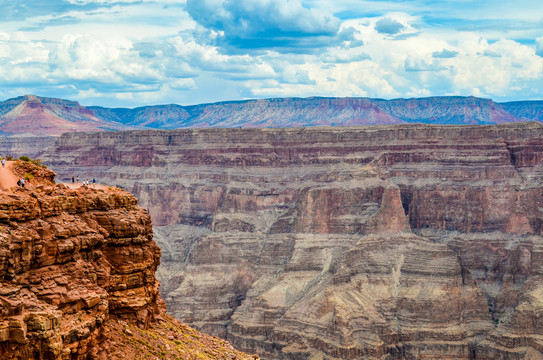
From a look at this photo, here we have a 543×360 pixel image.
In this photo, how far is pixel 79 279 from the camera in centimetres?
2973

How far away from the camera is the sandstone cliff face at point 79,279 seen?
87.8 ft

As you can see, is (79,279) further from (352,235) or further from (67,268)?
(352,235)

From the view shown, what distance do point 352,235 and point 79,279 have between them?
112866mm

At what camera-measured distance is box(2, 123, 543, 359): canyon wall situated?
398ft

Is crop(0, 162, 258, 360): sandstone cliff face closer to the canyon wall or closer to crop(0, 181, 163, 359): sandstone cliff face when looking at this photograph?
crop(0, 181, 163, 359): sandstone cliff face

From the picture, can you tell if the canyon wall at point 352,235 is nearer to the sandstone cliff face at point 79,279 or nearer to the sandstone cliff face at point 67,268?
the sandstone cliff face at point 79,279

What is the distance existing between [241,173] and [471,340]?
5387 cm

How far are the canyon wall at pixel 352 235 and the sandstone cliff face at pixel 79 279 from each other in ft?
273

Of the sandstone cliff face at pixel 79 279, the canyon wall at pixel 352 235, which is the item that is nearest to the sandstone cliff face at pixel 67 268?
the sandstone cliff face at pixel 79 279

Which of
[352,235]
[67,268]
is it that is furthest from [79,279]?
[352,235]

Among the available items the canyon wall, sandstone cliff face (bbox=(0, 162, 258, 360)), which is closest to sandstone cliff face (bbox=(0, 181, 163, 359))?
sandstone cliff face (bbox=(0, 162, 258, 360))

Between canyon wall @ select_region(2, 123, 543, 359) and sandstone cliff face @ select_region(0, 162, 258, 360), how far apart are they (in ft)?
273

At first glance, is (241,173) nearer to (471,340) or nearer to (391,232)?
(391,232)

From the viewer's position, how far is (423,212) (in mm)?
143250
